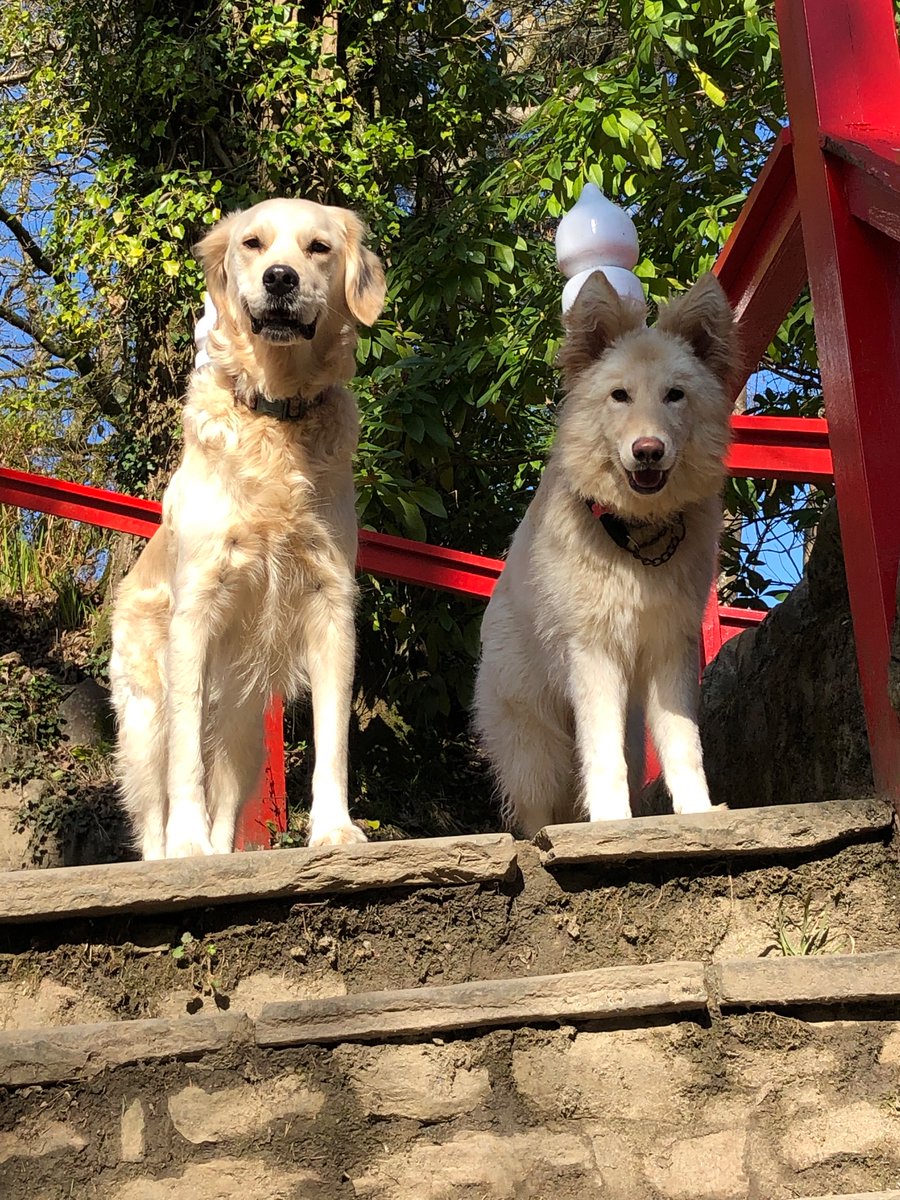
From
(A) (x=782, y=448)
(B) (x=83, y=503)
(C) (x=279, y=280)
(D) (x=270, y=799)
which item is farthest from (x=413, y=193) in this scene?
(C) (x=279, y=280)

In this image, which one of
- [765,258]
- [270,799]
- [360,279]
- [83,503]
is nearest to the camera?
[360,279]

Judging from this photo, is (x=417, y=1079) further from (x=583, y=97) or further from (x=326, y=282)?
(x=583, y=97)

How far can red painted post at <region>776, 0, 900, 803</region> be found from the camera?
2.76 metres

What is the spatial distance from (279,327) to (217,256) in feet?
1.55

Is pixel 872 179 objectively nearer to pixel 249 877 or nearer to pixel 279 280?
pixel 279 280

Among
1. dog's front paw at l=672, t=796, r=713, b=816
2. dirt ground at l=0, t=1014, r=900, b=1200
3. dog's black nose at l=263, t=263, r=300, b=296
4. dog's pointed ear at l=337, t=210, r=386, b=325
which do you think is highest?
dog's pointed ear at l=337, t=210, r=386, b=325

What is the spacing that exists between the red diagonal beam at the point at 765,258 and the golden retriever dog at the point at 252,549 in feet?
4.07

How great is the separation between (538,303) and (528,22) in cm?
580

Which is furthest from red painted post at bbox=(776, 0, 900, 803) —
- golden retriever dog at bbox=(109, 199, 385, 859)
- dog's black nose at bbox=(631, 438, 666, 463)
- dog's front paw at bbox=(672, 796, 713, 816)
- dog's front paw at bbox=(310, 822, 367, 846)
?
golden retriever dog at bbox=(109, 199, 385, 859)

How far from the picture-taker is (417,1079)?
239 cm

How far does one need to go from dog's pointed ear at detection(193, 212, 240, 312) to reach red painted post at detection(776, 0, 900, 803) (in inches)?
72.5

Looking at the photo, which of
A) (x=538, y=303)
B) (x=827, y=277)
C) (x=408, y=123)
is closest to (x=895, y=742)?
(x=827, y=277)

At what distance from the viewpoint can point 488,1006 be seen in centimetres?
241

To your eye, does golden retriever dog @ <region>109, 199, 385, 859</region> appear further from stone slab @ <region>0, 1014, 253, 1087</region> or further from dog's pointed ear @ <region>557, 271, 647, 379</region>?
stone slab @ <region>0, 1014, 253, 1087</region>
